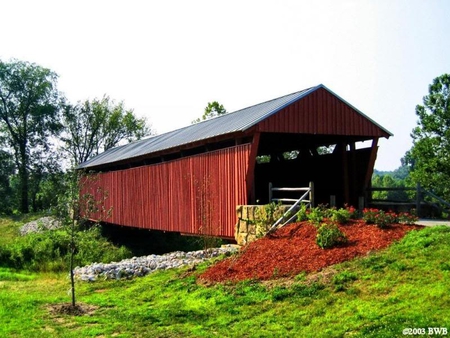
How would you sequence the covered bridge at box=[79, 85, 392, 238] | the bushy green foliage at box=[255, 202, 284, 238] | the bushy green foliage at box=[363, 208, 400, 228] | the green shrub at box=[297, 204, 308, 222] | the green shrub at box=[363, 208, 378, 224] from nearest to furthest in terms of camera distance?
the bushy green foliage at box=[363, 208, 400, 228] < the green shrub at box=[363, 208, 378, 224] < the green shrub at box=[297, 204, 308, 222] < the bushy green foliage at box=[255, 202, 284, 238] < the covered bridge at box=[79, 85, 392, 238]

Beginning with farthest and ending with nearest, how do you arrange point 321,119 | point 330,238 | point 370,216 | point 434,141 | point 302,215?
1. point 434,141
2. point 321,119
3. point 302,215
4. point 370,216
5. point 330,238

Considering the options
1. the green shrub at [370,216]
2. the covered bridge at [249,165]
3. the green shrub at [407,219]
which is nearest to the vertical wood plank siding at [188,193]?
the covered bridge at [249,165]

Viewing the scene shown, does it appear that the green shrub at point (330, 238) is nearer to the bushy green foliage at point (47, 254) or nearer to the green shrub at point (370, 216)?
the green shrub at point (370, 216)

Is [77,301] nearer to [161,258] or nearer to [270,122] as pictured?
[161,258]

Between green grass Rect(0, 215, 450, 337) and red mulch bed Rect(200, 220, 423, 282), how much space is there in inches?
14.2

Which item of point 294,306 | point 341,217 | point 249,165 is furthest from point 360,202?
point 294,306

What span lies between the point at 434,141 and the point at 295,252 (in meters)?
23.6

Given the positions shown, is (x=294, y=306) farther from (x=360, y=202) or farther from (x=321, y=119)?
(x=360, y=202)

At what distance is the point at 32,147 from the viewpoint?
154 feet

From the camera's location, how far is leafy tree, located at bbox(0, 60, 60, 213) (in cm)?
4491

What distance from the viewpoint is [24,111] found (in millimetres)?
45531

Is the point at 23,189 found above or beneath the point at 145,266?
above

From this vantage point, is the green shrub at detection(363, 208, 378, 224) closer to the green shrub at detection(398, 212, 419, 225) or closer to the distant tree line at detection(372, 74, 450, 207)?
the green shrub at detection(398, 212, 419, 225)

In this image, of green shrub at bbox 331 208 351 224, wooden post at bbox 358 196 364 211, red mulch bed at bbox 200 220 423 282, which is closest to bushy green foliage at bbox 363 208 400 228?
red mulch bed at bbox 200 220 423 282
